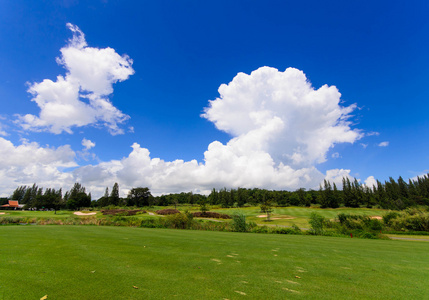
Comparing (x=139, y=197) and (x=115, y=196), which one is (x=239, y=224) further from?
(x=115, y=196)

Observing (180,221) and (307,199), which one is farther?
(307,199)

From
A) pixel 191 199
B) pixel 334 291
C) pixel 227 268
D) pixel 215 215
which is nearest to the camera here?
pixel 334 291

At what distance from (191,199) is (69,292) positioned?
129 meters

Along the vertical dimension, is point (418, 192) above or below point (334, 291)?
above

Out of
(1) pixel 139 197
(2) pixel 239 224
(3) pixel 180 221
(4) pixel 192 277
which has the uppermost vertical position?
(1) pixel 139 197

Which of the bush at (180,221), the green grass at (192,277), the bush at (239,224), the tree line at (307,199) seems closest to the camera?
the green grass at (192,277)

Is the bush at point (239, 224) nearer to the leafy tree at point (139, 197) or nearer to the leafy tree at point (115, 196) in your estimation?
the leafy tree at point (139, 197)

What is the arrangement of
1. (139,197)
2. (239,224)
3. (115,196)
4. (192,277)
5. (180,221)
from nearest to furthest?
1. (192,277)
2. (180,221)
3. (239,224)
4. (139,197)
5. (115,196)

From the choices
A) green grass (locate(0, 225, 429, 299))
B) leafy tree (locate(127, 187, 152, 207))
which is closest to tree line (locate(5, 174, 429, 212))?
leafy tree (locate(127, 187, 152, 207))

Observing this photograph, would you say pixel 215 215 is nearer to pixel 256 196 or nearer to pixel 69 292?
pixel 69 292

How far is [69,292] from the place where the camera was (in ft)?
14.8

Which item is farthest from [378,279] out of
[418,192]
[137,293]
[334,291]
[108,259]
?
[418,192]

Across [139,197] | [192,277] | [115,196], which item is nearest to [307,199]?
[139,197]

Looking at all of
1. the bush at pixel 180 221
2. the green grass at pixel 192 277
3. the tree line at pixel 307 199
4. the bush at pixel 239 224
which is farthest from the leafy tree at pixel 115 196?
the green grass at pixel 192 277
